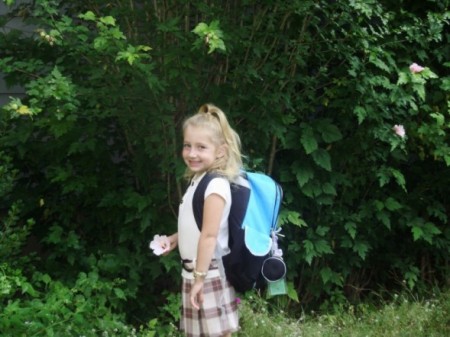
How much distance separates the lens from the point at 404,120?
4680mm

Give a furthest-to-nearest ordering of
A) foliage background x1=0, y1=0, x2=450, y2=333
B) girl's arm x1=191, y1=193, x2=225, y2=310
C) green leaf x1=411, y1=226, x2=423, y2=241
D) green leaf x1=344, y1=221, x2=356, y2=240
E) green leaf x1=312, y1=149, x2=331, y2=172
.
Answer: green leaf x1=411, y1=226, x2=423, y2=241 < green leaf x1=344, y1=221, x2=356, y2=240 < green leaf x1=312, y1=149, x2=331, y2=172 < foliage background x1=0, y1=0, x2=450, y2=333 < girl's arm x1=191, y1=193, x2=225, y2=310

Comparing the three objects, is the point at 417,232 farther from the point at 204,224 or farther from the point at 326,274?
the point at 204,224

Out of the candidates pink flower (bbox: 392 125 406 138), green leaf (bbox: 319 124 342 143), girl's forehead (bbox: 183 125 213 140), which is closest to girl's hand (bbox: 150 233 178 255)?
girl's forehead (bbox: 183 125 213 140)

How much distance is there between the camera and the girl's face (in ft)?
9.30

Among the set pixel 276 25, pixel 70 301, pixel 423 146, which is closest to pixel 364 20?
pixel 276 25

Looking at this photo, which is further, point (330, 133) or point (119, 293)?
point (330, 133)

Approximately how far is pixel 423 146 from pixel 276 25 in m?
1.56

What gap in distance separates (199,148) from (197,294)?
0.64 m

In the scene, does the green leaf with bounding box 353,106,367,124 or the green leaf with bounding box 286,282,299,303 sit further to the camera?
the green leaf with bounding box 286,282,299,303

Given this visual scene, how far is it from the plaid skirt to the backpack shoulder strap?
0.94 feet

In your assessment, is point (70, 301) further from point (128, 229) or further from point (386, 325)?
point (386, 325)

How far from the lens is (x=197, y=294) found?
9.20ft

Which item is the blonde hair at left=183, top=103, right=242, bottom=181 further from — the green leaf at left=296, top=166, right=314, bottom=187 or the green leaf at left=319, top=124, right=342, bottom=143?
the green leaf at left=319, top=124, right=342, bottom=143

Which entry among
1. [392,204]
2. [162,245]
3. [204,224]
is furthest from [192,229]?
[392,204]
